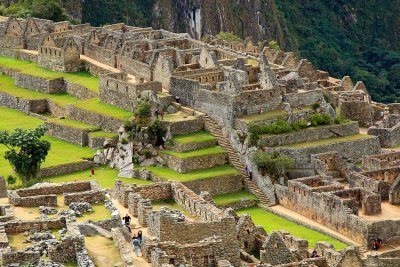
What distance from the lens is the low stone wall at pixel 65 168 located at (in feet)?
224

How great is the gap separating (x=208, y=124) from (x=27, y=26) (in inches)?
961

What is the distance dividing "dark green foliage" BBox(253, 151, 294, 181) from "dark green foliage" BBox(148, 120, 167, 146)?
4.45 meters

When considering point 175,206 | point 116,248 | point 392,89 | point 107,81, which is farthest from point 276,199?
point 392,89

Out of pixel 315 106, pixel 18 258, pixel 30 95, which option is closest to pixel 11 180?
pixel 315 106

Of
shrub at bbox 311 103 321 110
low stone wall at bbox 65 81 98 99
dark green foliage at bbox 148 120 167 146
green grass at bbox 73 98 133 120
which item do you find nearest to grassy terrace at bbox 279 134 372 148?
shrub at bbox 311 103 321 110

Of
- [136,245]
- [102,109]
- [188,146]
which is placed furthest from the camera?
[102,109]

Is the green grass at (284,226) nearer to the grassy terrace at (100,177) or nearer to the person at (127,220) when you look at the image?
the grassy terrace at (100,177)

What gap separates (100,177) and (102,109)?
7.95m

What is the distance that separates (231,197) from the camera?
68.0 meters

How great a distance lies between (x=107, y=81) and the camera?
7631 centimetres

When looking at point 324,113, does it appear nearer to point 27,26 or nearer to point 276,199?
point 276,199

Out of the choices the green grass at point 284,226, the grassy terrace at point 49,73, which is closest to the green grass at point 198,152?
the green grass at point 284,226

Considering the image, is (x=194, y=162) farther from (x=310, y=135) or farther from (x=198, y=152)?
(x=310, y=135)

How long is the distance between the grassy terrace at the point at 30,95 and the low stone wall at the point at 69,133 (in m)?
3.13
